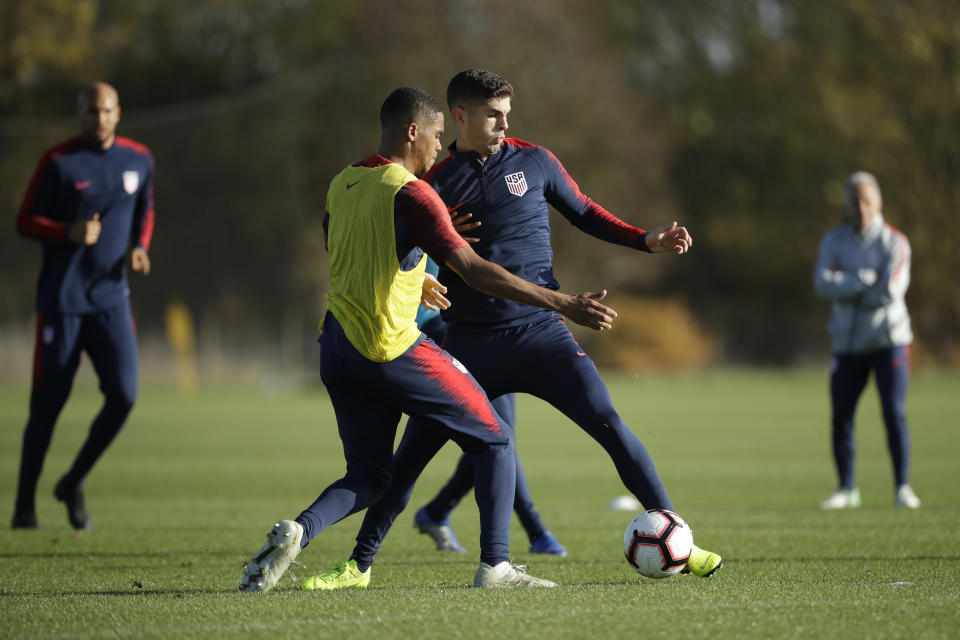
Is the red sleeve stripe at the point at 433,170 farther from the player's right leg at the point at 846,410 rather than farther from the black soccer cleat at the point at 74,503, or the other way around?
the player's right leg at the point at 846,410

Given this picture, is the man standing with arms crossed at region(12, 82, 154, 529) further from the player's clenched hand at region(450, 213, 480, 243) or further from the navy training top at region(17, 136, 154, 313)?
the player's clenched hand at region(450, 213, 480, 243)

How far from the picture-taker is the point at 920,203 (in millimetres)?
37500

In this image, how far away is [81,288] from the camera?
8.12m

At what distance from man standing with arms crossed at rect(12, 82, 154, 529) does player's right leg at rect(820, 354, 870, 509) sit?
5238 mm

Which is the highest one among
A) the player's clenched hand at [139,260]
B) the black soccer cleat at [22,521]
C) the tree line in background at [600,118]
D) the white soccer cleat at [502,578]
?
the tree line in background at [600,118]

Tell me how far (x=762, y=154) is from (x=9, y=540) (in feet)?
129

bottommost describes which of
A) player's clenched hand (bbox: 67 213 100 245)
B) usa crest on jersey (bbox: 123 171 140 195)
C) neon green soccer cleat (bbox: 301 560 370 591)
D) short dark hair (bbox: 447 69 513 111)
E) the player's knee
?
neon green soccer cleat (bbox: 301 560 370 591)

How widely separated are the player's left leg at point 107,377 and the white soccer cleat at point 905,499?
5614 mm

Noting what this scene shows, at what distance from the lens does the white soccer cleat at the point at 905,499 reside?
376 inches

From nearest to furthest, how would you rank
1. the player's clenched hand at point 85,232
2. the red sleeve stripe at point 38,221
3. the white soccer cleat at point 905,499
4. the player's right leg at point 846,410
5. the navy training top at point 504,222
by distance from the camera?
the navy training top at point 504,222 → the player's clenched hand at point 85,232 → the red sleeve stripe at point 38,221 → the white soccer cleat at point 905,499 → the player's right leg at point 846,410

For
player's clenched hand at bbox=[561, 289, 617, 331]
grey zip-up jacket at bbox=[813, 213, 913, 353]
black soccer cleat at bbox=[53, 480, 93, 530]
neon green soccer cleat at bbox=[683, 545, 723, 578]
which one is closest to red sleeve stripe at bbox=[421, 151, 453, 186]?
player's clenched hand at bbox=[561, 289, 617, 331]

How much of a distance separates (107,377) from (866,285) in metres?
5.59

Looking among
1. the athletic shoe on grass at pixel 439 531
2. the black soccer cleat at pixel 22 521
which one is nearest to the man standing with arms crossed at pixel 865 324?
the athletic shoe on grass at pixel 439 531

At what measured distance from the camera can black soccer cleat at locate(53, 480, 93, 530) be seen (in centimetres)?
825
